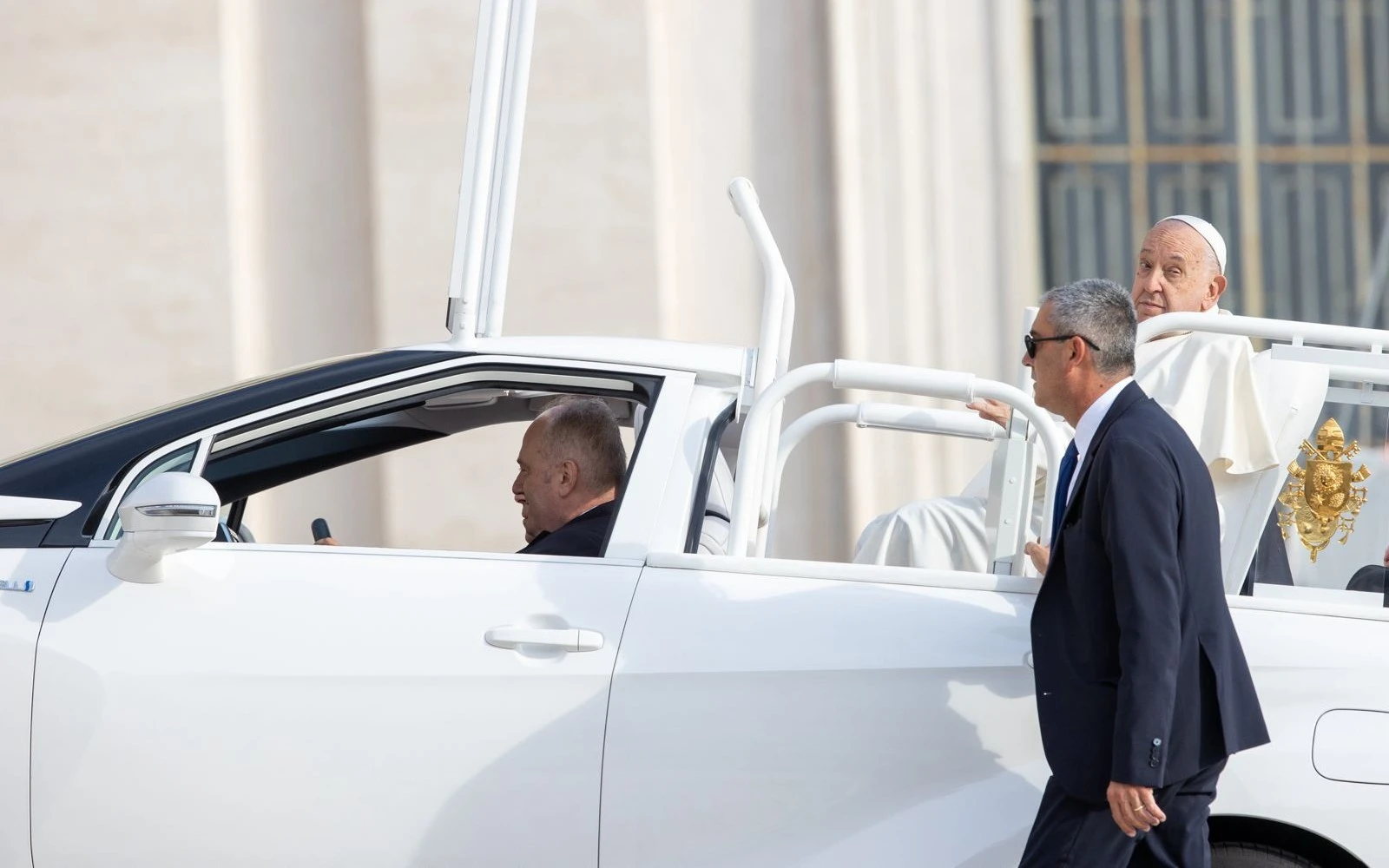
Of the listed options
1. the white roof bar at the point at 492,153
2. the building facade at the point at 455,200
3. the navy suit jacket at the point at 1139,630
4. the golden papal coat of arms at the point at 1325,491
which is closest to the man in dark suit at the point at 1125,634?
the navy suit jacket at the point at 1139,630

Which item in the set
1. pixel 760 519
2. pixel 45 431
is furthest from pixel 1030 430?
pixel 45 431

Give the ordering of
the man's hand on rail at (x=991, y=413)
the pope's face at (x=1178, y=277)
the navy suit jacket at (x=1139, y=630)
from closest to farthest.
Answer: the navy suit jacket at (x=1139, y=630)
the man's hand on rail at (x=991, y=413)
the pope's face at (x=1178, y=277)

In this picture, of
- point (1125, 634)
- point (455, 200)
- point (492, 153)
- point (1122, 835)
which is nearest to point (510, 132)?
point (492, 153)

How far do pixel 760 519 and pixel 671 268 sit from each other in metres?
4.23

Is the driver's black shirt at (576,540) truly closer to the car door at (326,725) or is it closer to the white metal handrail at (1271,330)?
the car door at (326,725)

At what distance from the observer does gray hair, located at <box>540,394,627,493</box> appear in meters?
3.53

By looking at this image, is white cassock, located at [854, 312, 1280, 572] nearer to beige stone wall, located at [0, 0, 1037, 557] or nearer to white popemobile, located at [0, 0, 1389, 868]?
white popemobile, located at [0, 0, 1389, 868]

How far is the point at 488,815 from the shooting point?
283 cm

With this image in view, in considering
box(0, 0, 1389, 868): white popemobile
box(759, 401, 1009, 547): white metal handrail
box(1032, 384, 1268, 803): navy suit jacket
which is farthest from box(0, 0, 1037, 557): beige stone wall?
box(1032, 384, 1268, 803): navy suit jacket

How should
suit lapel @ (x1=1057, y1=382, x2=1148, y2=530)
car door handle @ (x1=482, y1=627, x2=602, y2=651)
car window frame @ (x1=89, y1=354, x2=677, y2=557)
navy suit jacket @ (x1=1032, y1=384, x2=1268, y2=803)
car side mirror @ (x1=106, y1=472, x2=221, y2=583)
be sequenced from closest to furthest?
navy suit jacket @ (x1=1032, y1=384, x2=1268, y2=803) < suit lapel @ (x1=1057, y1=382, x2=1148, y2=530) < car side mirror @ (x1=106, y1=472, x2=221, y2=583) < car door handle @ (x1=482, y1=627, x2=602, y2=651) < car window frame @ (x1=89, y1=354, x2=677, y2=557)

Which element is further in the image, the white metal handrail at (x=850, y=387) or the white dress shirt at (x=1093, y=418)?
the white metal handrail at (x=850, y=387)

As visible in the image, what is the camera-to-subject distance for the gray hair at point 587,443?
353 cm

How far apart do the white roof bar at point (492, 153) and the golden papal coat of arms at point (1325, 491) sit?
1787mm

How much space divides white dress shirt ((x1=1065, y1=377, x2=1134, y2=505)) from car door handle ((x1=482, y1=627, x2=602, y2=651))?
898 millimetres
